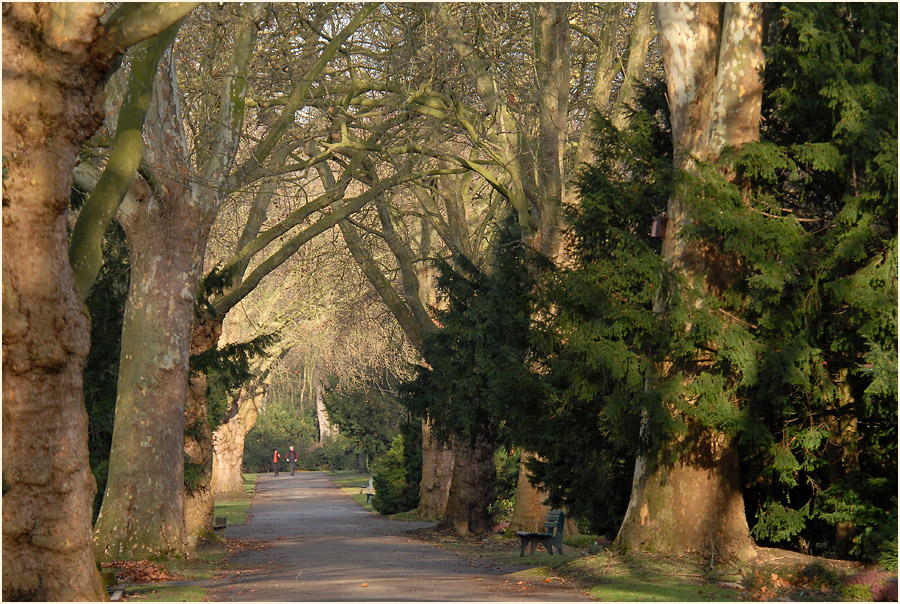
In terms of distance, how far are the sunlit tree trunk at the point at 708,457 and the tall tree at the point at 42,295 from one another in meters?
6.71

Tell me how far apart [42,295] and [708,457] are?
785cm

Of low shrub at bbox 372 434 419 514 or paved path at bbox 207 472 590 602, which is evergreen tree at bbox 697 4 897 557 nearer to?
paved path at bbox 207 472 590 602

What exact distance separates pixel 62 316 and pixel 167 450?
24.6 feet

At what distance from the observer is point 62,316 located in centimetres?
910

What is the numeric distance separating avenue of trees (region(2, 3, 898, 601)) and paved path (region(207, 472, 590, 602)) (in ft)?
5.85

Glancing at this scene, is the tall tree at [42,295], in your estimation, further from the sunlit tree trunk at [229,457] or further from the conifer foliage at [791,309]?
the sunlit tree trunk at [229,457]

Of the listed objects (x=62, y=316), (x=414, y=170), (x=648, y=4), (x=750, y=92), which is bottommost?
(x=62, y=316)

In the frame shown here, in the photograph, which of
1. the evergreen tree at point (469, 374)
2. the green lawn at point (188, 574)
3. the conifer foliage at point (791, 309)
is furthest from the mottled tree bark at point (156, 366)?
the conifer foliage at point (791, 309)

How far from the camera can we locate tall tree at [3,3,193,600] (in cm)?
884

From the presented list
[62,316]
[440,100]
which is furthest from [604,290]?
[440,100]

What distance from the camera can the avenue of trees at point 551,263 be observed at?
29.8 ft

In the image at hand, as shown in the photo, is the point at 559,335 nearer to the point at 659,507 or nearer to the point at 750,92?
the point at 659,507

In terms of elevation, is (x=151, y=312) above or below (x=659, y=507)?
above

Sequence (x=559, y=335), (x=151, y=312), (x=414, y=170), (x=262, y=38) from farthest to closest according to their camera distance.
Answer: (x=414, y=170), (x=262, y=38), (x=151, y=312), (x=559, y=335)
